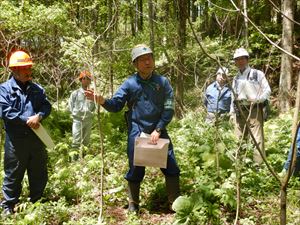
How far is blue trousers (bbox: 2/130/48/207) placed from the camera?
4578 mm

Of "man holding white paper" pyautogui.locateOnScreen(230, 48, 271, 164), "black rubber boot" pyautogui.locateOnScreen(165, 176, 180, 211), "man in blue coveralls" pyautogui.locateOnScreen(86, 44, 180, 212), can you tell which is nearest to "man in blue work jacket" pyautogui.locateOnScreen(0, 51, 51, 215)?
"man in blue coveralls" pyautogui.locateOnScreen(86, 44, 180, 212)

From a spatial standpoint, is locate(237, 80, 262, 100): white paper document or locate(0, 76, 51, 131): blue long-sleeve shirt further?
locate(237, 80, 262, 100): white paper document

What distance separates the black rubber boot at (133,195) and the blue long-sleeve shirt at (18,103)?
1.39m

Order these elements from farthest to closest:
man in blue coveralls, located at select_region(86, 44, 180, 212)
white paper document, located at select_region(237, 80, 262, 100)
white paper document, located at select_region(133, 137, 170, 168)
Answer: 1. white paper document, located at select_region(237, 80, 262, 100)
2. man in blue coveralls, located at select_region(86, 44, 180, 212)
3. white paper document, located at select_region(133, 137, 170, 168)

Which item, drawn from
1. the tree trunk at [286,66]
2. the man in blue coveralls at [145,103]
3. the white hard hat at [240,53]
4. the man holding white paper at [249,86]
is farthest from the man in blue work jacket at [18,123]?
the tree trunk at [286,66]

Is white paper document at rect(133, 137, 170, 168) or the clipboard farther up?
the clipboard

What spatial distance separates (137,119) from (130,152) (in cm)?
40

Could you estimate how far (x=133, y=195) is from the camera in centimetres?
461

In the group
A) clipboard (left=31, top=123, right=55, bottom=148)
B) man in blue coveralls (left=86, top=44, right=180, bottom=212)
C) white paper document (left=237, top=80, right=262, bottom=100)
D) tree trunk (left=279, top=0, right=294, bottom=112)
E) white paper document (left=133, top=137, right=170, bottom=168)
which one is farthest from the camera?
tree trunk (left=279, top=0, right=294, bottom=112)

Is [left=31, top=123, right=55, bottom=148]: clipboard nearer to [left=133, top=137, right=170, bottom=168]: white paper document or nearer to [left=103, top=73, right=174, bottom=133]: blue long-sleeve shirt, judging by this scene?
[left=103, top=73, right=174, bottom=133]: blue long-sleeve shirt

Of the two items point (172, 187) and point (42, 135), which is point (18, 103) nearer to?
point (42, 135)

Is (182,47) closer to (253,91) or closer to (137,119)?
(253,91)

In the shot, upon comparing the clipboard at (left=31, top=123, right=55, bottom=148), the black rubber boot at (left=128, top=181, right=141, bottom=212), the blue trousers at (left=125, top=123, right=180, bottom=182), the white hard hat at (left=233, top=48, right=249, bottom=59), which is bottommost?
the black rubber boot at (left=128, top=181, right=141, bottom=212)

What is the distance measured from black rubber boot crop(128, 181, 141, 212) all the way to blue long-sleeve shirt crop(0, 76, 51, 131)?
1.39 m
